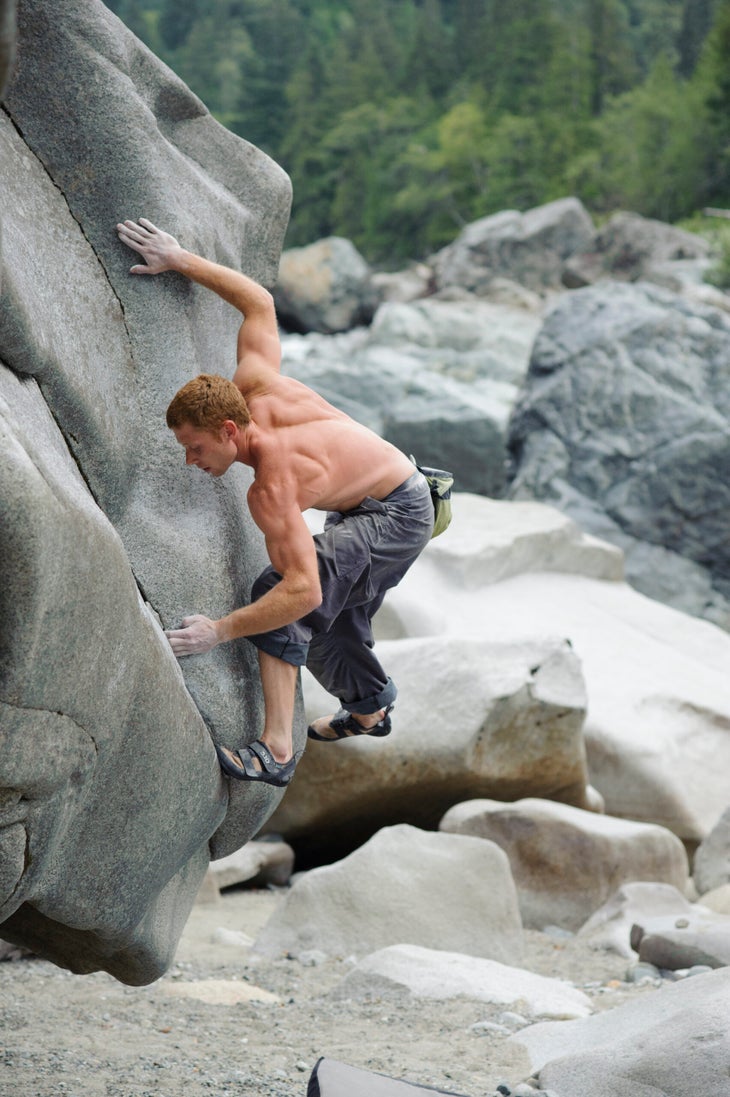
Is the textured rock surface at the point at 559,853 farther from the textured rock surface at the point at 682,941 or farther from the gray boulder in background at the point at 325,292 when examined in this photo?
the gray boulder in background at the point at 325,292

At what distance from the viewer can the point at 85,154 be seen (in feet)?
13.1

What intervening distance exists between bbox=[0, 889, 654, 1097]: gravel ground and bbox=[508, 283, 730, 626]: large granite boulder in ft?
26.2

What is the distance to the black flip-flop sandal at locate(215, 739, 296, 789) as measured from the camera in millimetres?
4016

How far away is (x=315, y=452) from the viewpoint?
4.06 metres

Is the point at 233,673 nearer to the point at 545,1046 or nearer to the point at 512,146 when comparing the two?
the point at 545,1046

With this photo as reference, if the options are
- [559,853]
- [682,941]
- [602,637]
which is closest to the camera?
[682,941]

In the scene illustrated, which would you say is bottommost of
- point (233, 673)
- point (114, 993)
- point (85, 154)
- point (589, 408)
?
point (589, 408)

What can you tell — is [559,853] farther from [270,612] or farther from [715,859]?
[270,612]

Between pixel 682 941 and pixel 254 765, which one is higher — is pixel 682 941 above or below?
below

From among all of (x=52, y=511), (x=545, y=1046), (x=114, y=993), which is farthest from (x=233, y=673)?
(x=114, y=993)

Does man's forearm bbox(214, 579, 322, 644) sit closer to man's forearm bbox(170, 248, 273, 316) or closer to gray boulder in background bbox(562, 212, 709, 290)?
man's forearm bbox(170, 248, 273, 316)

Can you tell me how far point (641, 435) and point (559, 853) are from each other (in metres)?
7.95

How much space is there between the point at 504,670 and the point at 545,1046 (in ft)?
10.5

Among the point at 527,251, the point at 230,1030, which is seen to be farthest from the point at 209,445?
the point at 527,251
